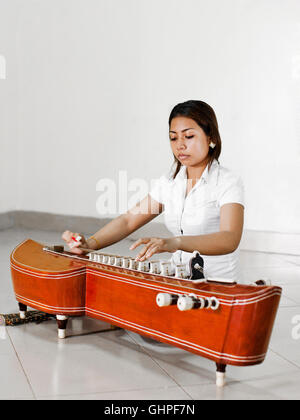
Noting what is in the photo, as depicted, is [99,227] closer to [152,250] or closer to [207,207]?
[207,207]

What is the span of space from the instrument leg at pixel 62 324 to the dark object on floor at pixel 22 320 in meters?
0.27

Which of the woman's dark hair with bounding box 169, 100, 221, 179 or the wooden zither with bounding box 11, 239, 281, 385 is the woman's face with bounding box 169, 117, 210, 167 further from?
the wooden zither with bounding box 11, 239, 281, 385

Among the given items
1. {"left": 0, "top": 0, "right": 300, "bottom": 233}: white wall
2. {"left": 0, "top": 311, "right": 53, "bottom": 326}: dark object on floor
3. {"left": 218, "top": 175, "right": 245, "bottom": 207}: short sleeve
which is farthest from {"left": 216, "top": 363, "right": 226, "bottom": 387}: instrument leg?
{"left": 0, "top": 0, "right": 300, "bottom": 233}: white wall

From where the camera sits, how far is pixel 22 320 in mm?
2697

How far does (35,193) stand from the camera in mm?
6020

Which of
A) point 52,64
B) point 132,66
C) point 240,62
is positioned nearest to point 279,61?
point 240,62

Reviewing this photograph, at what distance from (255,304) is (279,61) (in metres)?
3.58

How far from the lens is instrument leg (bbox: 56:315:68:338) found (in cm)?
243

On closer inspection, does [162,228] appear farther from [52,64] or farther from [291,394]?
[291,394]

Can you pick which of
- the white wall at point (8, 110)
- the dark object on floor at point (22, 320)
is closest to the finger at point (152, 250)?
the dark object on floor at point (22, 320)

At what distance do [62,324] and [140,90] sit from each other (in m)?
3.45

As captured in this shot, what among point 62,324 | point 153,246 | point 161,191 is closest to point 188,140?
point 161,191

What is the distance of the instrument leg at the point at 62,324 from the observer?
95.6 inches

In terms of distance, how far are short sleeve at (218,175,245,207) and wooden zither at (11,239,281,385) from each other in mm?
364
